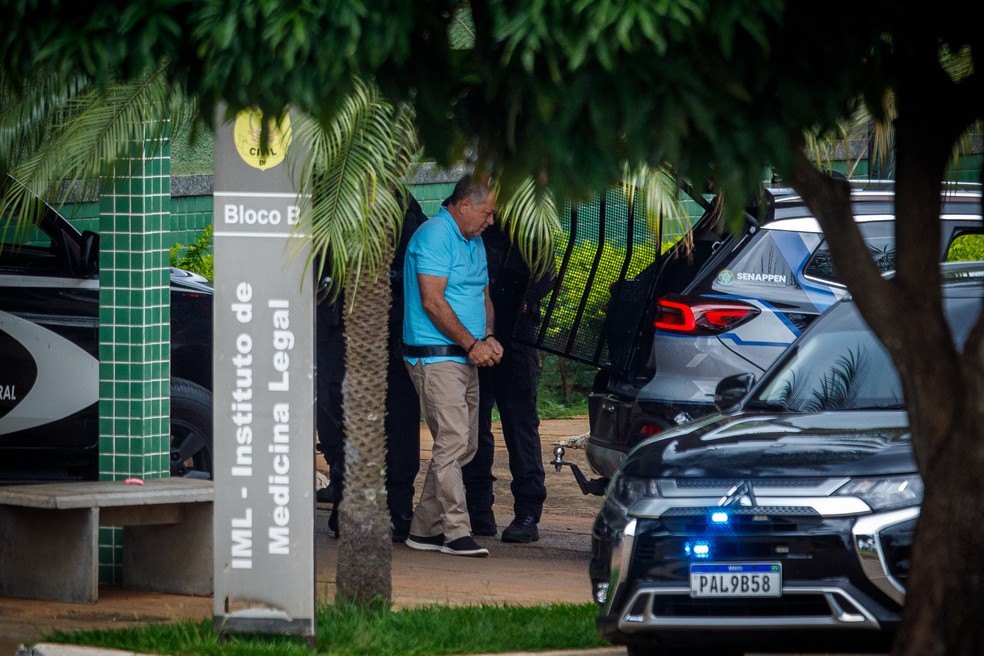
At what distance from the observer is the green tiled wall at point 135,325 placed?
26.4ft

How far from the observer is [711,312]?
820cm

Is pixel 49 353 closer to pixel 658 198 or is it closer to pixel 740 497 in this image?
pixel 658 198

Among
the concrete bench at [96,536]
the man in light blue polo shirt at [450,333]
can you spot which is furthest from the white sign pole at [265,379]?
the man in light blue polo shirt at [450,333]

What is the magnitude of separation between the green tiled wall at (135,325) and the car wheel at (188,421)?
3.92ft

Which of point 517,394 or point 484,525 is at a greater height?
point 517,394

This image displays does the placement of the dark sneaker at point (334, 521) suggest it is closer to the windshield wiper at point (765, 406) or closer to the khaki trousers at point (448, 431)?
the khaki trousers at point (448, 431)

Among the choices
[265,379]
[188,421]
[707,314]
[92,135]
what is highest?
[92,135]

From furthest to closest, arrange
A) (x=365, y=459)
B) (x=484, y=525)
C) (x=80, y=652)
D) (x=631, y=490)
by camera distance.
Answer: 1. (x=484, y=525)
2. (x=365, y=459)
3. (x=80, y=652)
4. (x=631, y=490)

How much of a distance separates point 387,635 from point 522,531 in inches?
113

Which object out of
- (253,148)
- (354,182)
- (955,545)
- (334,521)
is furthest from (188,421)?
(955,545)

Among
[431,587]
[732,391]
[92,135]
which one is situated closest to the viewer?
[92,135]

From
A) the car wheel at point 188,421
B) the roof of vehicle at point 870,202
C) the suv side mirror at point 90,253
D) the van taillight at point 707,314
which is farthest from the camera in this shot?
the car wheel at point 188,421

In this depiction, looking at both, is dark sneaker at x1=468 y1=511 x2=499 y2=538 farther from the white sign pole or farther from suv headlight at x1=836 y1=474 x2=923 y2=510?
suv headlight at x1=836 y1=474 x2=923 y2=510

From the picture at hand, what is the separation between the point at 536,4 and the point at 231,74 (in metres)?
0.71
